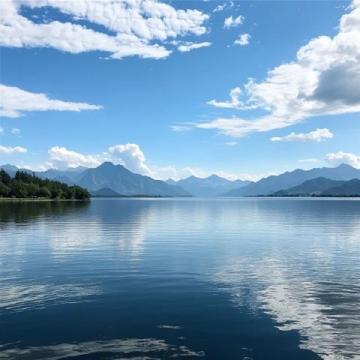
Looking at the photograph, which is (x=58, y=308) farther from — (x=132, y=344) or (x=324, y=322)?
(x=324, y=322)

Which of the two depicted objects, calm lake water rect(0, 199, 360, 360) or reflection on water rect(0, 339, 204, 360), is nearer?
reflection on water rect(0, 339, 204, 360)

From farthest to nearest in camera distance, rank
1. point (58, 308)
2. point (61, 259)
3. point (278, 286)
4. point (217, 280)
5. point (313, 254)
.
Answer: point (313, 254) → point (61, 259) → point (217, 280) → point (278, 286) → point (58, 308)

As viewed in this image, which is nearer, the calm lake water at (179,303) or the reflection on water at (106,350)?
the reflection on water at (106,350)

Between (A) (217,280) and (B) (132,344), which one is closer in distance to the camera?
(B) (132,344)

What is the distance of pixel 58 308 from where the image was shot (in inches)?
1143

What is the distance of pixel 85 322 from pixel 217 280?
1561 cm

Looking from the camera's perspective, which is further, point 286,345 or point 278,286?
point 278,286

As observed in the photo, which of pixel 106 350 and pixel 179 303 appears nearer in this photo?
pixel 106 350

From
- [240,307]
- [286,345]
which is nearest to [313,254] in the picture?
[240,307]

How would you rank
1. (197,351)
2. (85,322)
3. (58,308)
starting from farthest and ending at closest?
(58,308) → (85,322) → (197,351)

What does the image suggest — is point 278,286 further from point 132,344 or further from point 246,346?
point 132,344

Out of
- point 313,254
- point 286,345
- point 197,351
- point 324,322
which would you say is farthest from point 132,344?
point 313,254

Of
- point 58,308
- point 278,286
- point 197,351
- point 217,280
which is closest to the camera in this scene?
point 197,351

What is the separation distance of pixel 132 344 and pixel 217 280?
56.7 ft
